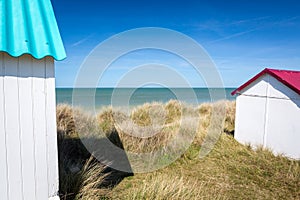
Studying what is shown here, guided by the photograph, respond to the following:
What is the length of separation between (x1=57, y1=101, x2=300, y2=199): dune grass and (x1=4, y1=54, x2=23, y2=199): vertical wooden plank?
1.29 metres

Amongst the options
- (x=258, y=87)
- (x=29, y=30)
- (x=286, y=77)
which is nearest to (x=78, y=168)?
(x=29, y=30)

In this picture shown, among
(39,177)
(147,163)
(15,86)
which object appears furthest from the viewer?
(147,163)

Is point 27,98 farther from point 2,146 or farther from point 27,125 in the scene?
point 2,146

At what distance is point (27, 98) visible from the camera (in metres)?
2.37

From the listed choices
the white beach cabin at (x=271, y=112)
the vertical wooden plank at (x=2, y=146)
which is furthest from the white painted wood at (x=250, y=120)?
the vertical wooden plank at (x=2, y=146)

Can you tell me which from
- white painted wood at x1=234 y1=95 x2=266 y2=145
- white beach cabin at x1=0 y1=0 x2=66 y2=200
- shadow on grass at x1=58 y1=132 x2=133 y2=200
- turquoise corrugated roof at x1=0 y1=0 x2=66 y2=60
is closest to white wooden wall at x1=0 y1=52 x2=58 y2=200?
white beach cabin at x1=0 y1=0 x2=66 y2=200

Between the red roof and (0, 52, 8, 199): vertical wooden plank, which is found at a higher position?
the red roof

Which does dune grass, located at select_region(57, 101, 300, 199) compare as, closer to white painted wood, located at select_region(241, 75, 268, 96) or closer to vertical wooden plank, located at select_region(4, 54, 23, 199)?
vertical wooden plank, located at select_region(4, 54, 23, 199)

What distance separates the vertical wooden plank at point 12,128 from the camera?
2264mm

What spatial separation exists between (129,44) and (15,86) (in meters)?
4.20

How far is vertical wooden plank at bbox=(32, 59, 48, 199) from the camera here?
2.40 meters

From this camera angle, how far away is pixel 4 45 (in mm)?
2117

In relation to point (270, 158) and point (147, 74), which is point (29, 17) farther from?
point (270, 158)

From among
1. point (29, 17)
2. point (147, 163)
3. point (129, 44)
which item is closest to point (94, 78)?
point (129, 44)
